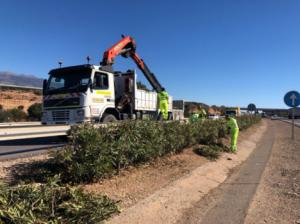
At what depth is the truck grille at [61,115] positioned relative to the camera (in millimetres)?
11733

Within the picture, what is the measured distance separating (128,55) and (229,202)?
12.9m

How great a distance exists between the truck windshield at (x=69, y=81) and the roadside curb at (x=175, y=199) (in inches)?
208

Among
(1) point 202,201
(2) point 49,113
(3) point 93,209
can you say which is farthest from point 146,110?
(3) point 93,209

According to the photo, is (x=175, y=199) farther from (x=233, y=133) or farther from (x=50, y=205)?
(x=233, y=133)

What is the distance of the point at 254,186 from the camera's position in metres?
7.93

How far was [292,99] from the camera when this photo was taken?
65.7 ft

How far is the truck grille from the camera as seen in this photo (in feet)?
38.5

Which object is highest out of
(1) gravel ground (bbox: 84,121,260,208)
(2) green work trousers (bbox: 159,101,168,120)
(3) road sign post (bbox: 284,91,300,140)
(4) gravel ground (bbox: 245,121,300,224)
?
(3) road sign post (bbox: 284,91,300,140)

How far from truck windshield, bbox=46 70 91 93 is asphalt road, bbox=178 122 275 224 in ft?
19.8

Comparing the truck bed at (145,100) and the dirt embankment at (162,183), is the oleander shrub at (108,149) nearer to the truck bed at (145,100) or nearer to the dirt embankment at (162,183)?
the dirt embankment at (162,183)

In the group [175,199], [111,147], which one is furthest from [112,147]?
[175,199]

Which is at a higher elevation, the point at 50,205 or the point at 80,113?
the point at 80,113

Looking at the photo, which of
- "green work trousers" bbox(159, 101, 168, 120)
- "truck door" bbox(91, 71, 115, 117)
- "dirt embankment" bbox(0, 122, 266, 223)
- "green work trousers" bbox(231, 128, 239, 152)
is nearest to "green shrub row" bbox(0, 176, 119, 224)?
"dirt embankment" bbox(0, 122, 266, 223)

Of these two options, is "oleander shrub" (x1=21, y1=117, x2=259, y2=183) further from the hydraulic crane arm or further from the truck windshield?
the hydraulic crane arm
